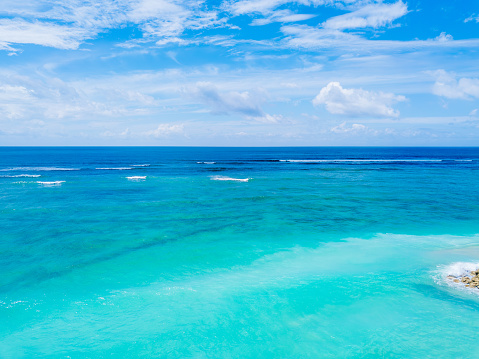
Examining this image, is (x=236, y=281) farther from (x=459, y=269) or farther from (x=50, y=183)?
(x=50, y=183)

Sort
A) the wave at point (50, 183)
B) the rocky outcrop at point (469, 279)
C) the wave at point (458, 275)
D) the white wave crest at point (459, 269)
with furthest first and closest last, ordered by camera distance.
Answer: the wave at point (50, 183)
the white wave crest at point (459, 269)
the wave at point (458, 275)
the rocky outcrop at point (469, 279)

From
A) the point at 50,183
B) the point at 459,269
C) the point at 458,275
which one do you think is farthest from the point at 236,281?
the point at 50,183

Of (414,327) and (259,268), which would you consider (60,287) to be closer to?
(259,268)

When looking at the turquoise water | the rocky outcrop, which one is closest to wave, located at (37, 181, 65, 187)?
the turquoise water

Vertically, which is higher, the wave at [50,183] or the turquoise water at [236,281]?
the wave at [50,183]

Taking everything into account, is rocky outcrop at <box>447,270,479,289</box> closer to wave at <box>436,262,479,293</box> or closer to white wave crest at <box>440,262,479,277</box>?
wave at <box>436,262,479,293</box>

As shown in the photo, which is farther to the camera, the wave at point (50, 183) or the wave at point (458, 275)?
the wave at point (50, 183)

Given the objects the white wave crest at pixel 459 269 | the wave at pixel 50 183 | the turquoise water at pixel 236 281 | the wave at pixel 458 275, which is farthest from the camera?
the wave at pixel 50 183

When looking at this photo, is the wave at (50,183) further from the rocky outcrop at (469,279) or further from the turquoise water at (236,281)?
the rocky outcrop at (469,279)

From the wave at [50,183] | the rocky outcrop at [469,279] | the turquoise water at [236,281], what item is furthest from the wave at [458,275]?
the wave at [50,183]
